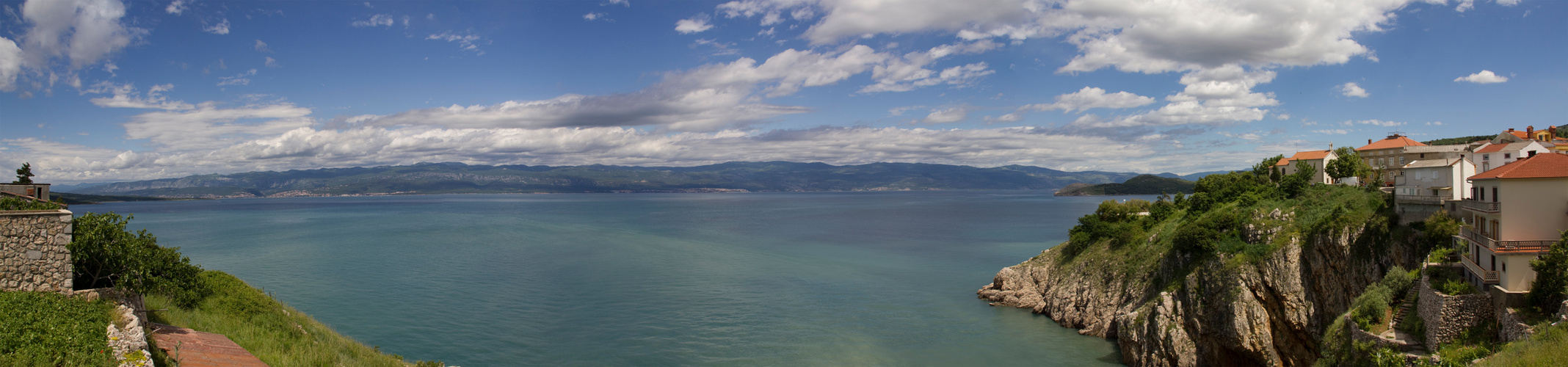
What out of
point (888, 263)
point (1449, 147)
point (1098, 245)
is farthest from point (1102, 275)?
point (1449, 147)

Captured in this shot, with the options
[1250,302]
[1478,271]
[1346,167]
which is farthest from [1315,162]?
[1478,271]

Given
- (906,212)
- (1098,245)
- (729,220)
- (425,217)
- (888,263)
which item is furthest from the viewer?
(906,212)

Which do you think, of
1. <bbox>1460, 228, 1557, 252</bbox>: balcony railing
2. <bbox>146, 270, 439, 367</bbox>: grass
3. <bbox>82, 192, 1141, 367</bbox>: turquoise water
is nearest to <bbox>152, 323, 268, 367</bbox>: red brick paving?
<bbox>146, 270, 439, 367</bbox>: grass

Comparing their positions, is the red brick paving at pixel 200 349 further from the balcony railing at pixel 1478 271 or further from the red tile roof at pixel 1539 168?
the red tile roof at pixel 1539 168

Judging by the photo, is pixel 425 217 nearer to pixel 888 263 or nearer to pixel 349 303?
pixel 349 303

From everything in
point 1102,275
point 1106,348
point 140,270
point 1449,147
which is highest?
point 1449,147

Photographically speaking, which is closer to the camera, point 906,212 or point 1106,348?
point 1106,348

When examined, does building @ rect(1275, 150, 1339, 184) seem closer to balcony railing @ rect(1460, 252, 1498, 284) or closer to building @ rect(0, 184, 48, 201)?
balcony railing @ rect(1460, 252, 1498, 284)

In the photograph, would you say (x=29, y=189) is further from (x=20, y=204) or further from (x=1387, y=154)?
(x=1387, y=154)
